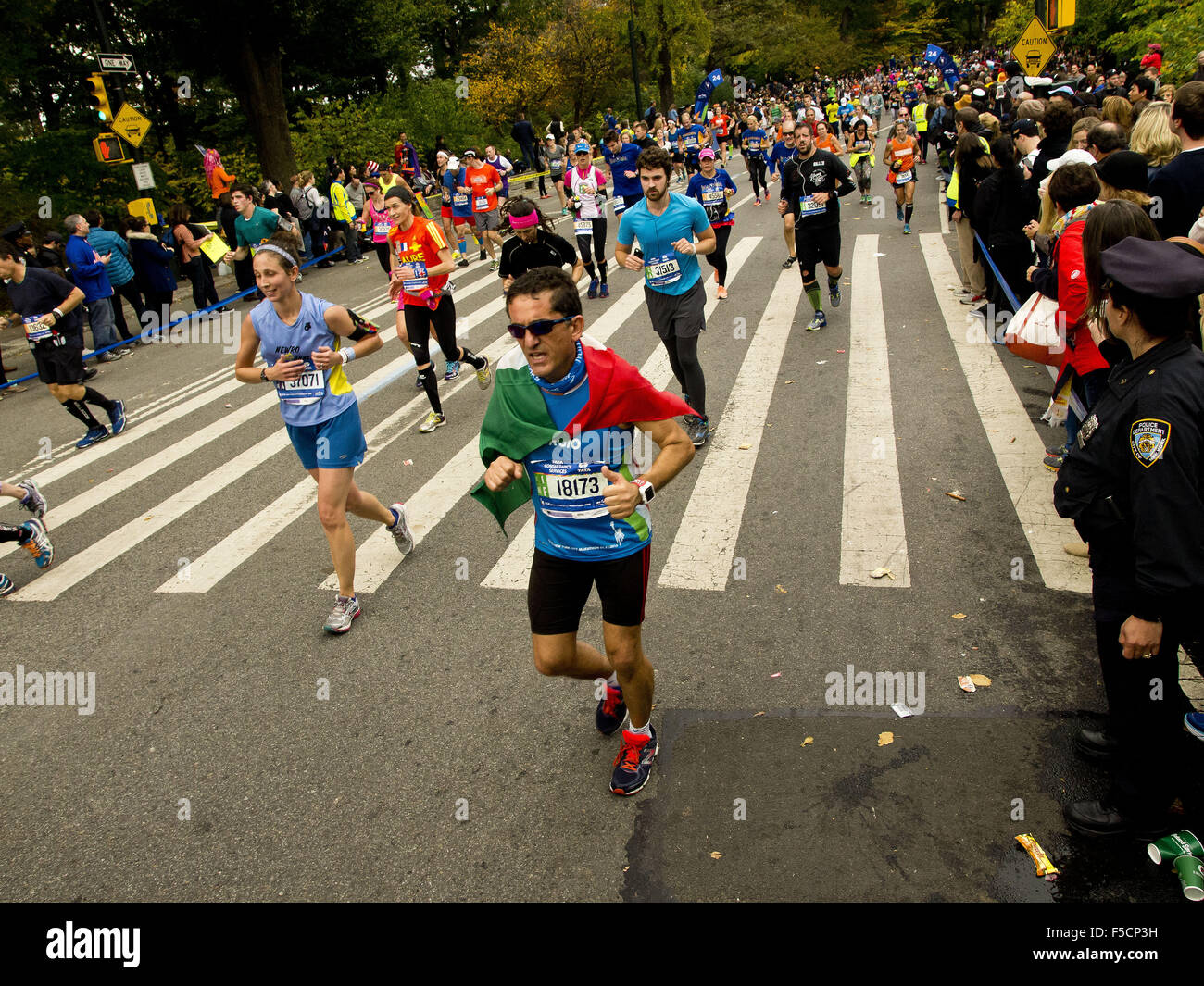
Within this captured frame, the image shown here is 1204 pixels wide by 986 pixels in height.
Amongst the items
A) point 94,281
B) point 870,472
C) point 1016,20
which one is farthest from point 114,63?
point 1016,20

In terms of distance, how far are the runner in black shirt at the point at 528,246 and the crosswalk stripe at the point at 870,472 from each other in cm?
304

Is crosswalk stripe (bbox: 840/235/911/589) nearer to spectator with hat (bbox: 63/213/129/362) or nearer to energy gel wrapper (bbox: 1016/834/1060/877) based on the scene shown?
energy gel wrapper (bbox: 1016/834/1060/877)

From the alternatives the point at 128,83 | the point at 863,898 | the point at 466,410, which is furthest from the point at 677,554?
the point at 128,83

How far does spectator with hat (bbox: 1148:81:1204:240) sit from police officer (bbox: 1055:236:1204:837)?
4.06m

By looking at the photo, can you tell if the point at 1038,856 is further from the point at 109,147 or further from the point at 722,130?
the point at 722,130

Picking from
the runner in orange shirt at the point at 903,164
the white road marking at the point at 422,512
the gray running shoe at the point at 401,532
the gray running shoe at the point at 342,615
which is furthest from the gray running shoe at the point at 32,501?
the runner in orange shirt at the point at 903,164

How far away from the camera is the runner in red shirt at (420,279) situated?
824 cm

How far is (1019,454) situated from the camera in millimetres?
6730

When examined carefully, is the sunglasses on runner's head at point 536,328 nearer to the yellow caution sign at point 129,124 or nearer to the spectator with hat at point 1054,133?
the spectator with hat at point 1054,133

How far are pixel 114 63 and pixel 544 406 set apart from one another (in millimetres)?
17153

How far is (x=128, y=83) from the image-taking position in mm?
28047

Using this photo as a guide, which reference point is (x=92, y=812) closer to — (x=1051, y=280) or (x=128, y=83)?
(x=1051, y=280)

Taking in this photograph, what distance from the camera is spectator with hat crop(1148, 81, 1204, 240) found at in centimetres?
604
